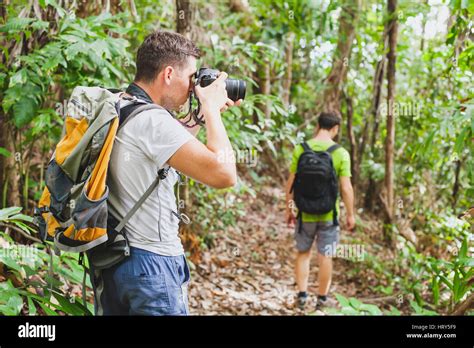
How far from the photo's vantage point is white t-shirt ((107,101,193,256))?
198 cm

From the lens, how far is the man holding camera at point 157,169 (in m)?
1.98

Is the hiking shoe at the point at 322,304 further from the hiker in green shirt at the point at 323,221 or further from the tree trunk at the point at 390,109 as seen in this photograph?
the tree trunk at the point at 390,109

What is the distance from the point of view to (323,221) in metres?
4.86

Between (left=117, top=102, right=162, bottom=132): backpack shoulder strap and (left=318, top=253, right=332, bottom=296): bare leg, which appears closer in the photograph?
(left=117, top=102, right=162, bottom=132): backpack shoulder strap

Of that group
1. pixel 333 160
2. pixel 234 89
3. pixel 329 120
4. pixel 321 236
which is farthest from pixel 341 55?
pixel 234 89

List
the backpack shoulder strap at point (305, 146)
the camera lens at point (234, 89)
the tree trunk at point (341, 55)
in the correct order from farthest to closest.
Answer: the tree trunk at point (341, 55), the backpack shoulder strap at point (305, 146), the camera lens at point (234, 89)

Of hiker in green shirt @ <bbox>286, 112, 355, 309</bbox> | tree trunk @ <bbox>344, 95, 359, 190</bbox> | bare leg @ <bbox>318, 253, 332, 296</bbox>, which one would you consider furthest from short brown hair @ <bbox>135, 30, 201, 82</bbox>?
tree trunk @ <bbox>344, 95, 359, 190</bbox>

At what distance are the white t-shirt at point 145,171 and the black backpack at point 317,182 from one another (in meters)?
2.78

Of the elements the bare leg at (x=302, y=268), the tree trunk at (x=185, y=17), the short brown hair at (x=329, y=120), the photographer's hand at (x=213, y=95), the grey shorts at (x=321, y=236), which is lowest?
the bare leg at (x=302, y=268)

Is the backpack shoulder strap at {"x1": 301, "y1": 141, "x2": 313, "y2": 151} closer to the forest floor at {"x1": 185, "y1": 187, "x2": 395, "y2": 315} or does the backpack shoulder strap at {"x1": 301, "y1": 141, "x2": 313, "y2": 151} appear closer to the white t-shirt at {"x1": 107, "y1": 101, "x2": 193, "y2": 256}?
the forest floor at {"x1": 185, "y1": 187, "x2": 395, "y2": 315}

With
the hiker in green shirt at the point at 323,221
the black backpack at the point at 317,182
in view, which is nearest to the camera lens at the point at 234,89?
the black backpack at the point at 317,182

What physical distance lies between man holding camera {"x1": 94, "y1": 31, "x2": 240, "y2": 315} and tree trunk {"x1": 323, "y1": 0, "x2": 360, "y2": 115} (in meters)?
4.99
